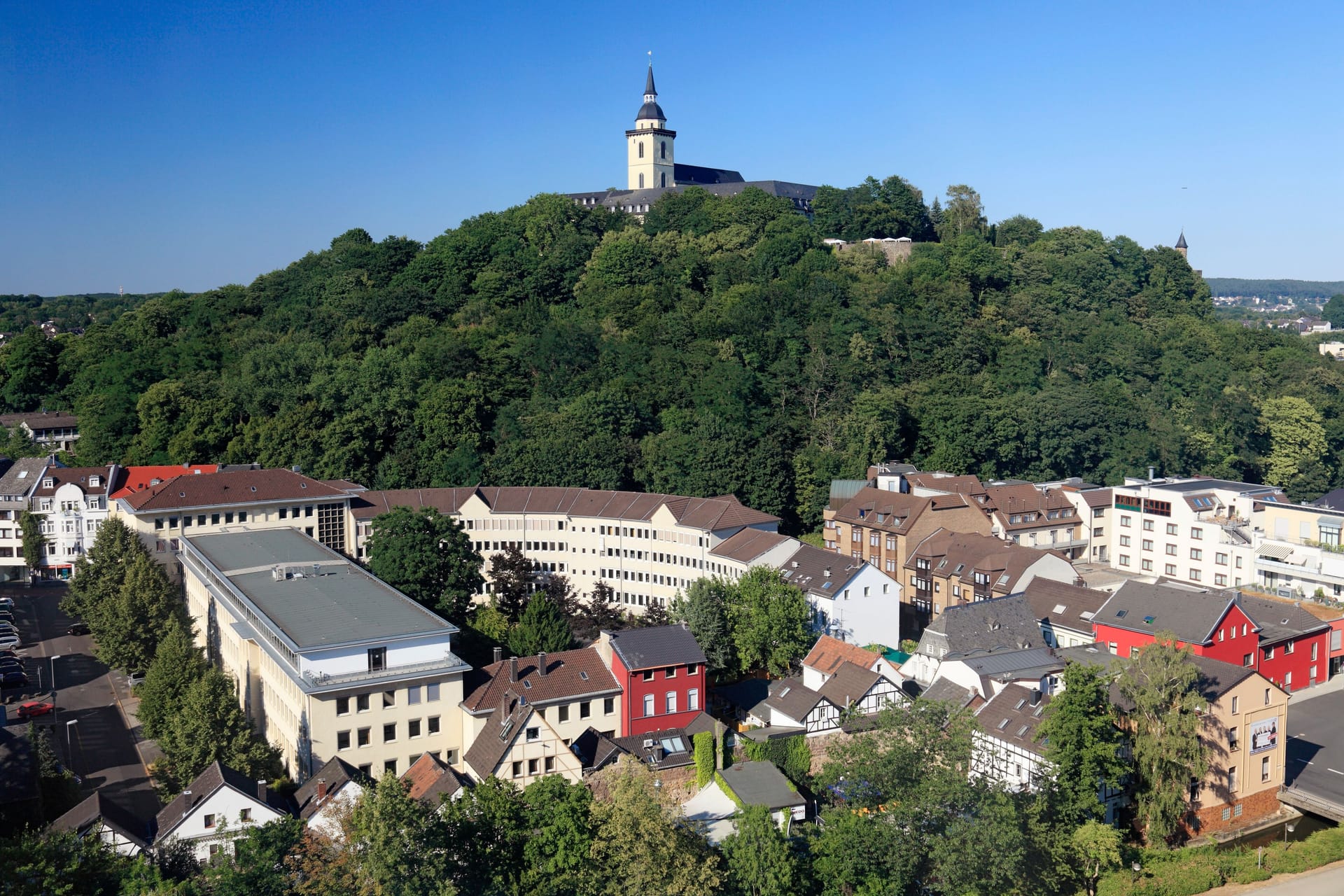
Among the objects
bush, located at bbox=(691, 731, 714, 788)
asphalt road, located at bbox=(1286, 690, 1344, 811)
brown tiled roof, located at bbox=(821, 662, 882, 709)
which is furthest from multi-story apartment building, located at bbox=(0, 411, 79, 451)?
asphalt road, located at bbox=(1286, 690, 1344, 811)

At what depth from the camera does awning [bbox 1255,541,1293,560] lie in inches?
1870

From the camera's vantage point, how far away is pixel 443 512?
156 ft

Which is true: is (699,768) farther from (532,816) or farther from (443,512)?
(443,512)

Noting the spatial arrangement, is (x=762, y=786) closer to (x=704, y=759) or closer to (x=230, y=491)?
(x=704, y=759)

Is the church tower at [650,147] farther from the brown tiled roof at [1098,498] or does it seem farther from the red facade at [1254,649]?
the red facade at [1254,649]

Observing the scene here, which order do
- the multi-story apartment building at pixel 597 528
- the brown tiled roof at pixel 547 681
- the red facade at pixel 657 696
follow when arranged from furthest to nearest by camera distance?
1. the multi-story apartment building at pixel 597 528
2. the red facade at pixel 657 696
3. the brown tiled roof at pixel 547 681

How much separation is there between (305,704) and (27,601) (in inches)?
1009

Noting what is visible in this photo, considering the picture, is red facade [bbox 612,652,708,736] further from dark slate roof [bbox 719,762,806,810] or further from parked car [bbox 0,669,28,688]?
parked car [bbox 0,669,28,688]

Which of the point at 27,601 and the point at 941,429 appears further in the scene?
the point at 941,429

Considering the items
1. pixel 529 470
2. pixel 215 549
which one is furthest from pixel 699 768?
pixel 529 470

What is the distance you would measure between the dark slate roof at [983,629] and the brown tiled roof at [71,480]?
123ft

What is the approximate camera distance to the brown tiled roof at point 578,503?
1791 inches

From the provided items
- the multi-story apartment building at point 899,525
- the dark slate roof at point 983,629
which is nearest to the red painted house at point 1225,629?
the dark slate roof at point 983,629

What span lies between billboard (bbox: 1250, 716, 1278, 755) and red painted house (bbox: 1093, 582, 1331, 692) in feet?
12.4
